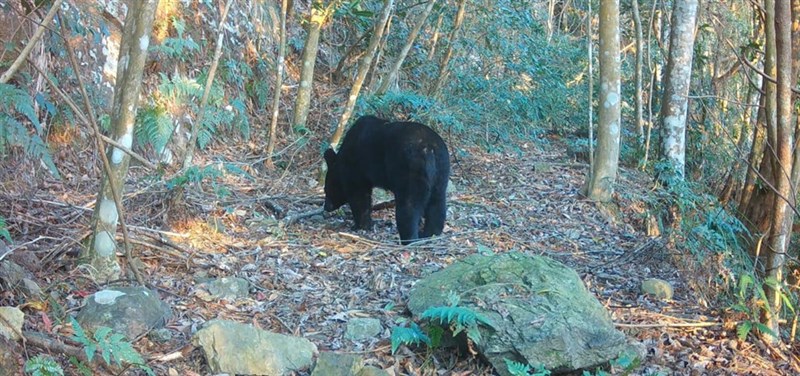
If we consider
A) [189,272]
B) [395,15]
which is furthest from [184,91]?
[395,15]

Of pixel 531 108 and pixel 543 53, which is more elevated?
pixel 543 53

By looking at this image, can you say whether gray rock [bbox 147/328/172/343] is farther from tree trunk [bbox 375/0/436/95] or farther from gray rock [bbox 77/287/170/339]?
tree trunk [bbox 375/0/436/95]

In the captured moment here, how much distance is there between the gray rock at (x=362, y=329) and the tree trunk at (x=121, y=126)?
183cm

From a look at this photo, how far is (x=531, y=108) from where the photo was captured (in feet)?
45.3

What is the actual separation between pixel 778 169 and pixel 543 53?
1020 centimetres

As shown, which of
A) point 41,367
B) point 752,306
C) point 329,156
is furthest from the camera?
point 329,156

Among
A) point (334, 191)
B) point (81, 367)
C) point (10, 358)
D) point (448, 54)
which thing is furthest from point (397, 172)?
point (448, 54)

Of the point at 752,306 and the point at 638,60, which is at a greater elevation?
the point at 638,60

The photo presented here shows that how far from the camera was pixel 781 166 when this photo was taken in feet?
17.7

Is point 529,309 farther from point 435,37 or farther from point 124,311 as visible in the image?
point 435,37

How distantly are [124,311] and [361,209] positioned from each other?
13.7ft

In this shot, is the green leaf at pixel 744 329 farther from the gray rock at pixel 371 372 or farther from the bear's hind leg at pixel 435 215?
the bear's hind leg at pixel 435 215

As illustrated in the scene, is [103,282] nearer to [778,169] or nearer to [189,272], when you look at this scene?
[189,272]

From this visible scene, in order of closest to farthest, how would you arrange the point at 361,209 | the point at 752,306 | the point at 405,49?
the point at 752,306, the point at 361,209, the point at 405,49
